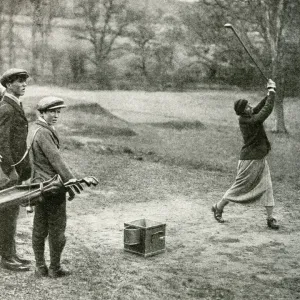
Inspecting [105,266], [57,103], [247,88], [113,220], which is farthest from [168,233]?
[247,88]

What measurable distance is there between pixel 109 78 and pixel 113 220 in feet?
7.71

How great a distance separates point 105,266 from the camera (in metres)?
4.86

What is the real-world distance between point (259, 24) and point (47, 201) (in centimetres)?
415

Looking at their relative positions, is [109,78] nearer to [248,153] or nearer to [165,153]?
[165,153]

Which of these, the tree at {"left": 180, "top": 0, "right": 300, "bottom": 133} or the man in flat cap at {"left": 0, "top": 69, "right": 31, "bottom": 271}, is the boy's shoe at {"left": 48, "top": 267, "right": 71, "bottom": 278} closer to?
the man in flat cap at {"left": 0, "top": 69, "right": 31, "bottom": 271}

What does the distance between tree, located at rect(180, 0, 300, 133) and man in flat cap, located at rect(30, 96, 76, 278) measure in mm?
3546

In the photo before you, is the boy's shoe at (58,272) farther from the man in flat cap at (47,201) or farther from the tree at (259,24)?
A: the tree at (259,24)

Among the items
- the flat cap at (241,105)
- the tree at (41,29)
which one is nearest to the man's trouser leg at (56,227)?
the flat cap at (241,105)

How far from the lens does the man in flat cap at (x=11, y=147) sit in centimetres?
462

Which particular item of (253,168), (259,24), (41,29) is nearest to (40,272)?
(253,168)

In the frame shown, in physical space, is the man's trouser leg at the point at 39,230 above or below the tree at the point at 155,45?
below

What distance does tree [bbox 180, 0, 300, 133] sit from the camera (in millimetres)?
7184

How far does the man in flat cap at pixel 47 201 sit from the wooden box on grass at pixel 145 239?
2.91ft

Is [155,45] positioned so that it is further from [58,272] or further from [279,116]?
[58,272]
